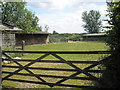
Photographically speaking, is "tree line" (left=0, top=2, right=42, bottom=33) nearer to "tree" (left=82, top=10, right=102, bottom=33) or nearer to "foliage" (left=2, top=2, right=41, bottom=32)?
"foliage" (left=2, top=2, right=41, bottom=32)

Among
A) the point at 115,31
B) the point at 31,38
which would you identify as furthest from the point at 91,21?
the point at 115,31

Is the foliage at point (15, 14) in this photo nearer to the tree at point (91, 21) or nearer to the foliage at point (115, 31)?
the foliage at point (115, 31)

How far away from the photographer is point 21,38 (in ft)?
82.7

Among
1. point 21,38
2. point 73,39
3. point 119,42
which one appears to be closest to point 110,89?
point 119,42

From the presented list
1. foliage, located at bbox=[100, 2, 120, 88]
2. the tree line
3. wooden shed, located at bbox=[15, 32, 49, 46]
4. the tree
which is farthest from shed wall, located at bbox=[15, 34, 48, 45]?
the tree

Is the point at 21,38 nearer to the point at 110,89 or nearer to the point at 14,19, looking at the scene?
the point at 14,19

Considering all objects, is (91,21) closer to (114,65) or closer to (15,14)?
(15,14)

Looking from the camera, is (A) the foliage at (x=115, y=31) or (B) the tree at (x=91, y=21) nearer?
(A) the foliage at (x=115, y=31)

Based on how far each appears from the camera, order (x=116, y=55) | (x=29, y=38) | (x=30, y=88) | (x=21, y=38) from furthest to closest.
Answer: (x=29, y=38) < (x=21, y=38) < (x=30, y=88) < (x=116, y=55)

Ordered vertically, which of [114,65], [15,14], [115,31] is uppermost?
[15,14]

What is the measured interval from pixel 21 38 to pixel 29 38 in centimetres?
221

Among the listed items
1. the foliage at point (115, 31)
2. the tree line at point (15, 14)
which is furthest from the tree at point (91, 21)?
the foliage at point (115, 31)

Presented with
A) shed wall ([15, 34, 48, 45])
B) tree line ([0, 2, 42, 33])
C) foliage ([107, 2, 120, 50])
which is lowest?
shed wall ([15, 34, 48, 45])

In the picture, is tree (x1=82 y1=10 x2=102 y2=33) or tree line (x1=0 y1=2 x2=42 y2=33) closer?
tree line (x1=0 y1=2 x2=42 y2=33)
